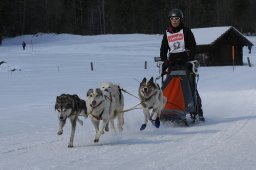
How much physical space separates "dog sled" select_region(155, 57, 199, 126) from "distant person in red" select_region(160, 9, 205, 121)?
0.46 feet

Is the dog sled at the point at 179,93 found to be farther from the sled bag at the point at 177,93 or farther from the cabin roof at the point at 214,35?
the cabin roof at the point at 214,35

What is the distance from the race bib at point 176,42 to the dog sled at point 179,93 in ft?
1.05

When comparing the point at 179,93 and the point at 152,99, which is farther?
the point at 179,93

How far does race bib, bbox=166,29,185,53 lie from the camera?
844 centimetres

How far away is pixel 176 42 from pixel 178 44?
52 millimetres

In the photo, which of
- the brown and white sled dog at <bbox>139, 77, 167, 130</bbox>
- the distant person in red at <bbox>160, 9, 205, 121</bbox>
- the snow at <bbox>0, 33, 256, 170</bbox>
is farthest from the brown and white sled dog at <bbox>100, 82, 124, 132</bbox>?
the distant person in red at <bbox>160, 9, 205, 121</bbox>

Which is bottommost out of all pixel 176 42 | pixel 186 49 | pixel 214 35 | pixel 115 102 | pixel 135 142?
pixel 135 142

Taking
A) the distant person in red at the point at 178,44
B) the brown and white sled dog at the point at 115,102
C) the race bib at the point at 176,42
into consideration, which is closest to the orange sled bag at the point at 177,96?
the distant person in red at the point at 178,44

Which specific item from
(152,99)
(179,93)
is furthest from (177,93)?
(152,99)

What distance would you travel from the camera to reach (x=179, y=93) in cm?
826

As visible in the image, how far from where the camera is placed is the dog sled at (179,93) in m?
8.13

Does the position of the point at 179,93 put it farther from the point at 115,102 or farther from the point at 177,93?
the point at 115,102

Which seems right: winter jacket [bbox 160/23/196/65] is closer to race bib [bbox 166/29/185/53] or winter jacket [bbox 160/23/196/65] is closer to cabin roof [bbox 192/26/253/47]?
race bib [bbox 166/29/185/53]

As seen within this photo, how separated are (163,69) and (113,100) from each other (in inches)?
64.7
